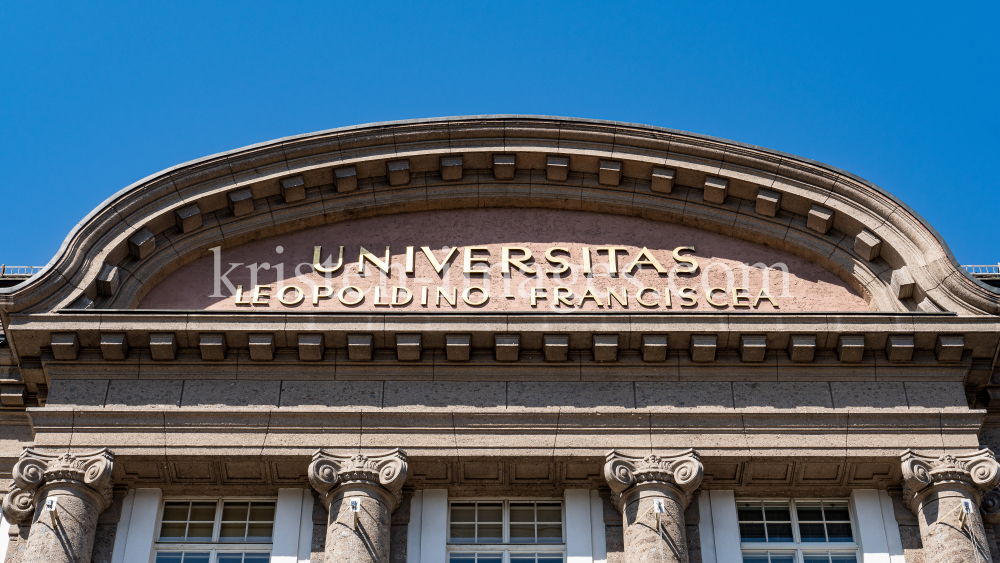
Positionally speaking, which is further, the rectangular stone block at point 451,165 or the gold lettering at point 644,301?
the rectangular stone block at point 451,165

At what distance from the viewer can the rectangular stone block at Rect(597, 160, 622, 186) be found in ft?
66.0

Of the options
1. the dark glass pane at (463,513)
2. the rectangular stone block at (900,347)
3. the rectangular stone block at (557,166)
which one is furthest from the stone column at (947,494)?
the rectangular stone block at (557,166)

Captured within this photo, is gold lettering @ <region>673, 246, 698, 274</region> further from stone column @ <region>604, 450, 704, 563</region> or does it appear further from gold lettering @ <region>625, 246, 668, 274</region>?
stone column @ <region>604, 450, 704, 563</region>

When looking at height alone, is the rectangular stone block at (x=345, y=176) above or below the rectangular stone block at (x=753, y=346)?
above

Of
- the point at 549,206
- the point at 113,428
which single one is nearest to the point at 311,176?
the point at 549,206

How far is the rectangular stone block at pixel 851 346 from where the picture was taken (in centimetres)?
1766

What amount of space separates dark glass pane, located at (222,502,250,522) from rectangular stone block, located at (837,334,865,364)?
25.6 feet

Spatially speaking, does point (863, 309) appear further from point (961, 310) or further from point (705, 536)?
point (705, 536)

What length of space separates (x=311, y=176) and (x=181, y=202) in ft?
6.13

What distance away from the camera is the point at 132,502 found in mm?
17375

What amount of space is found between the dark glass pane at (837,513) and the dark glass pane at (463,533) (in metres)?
4.46

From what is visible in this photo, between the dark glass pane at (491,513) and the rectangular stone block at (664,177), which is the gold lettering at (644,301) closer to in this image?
the rectangular stone block at (664,177)

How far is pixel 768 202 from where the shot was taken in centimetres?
1980

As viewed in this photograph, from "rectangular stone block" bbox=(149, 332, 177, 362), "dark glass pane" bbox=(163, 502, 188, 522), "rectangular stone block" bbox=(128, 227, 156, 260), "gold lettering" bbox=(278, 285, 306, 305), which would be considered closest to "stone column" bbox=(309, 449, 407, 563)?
"dark glass pane" bbox=(163, 502, 188, 522)
